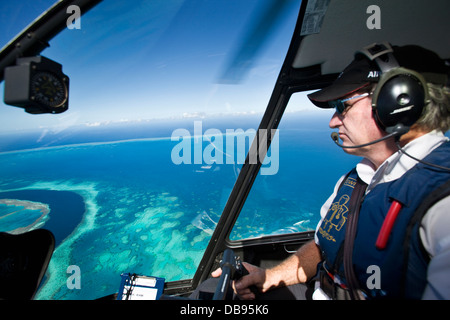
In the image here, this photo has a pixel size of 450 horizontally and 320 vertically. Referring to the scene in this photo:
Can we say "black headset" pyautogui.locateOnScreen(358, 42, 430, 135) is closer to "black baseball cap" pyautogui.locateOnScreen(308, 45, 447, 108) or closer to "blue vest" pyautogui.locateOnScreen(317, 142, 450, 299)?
"black baseball cap" pyautogui.locateOnScreen(308, 45, 447, 108)

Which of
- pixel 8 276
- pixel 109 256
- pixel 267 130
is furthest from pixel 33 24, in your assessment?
pixel 109 256

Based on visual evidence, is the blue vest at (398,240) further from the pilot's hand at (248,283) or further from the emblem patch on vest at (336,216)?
the pilot's hand at (248,283)

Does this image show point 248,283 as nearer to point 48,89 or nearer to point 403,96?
point 403,96

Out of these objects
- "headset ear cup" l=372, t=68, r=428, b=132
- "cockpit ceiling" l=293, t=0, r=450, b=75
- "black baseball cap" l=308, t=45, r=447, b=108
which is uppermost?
"cockpit ceiling" l=293, t=0, r=450, b=75

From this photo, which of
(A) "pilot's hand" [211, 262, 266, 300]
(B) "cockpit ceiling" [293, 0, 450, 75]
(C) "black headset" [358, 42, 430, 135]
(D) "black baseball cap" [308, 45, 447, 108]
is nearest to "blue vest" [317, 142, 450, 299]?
(C) "black headset" [358, 42, 430, 135]

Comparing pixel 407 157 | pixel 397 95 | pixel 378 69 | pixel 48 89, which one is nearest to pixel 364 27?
pixel 378 69

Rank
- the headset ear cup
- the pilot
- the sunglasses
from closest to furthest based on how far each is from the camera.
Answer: the pilot → the headset ear cup → the sunglasses

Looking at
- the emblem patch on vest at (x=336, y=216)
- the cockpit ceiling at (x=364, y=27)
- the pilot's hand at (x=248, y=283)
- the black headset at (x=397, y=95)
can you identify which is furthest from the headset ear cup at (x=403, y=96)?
the pilot's hand at (x=248, y=283)
